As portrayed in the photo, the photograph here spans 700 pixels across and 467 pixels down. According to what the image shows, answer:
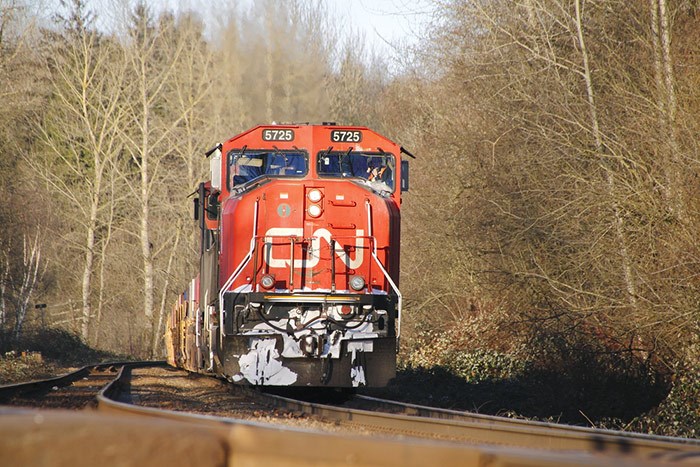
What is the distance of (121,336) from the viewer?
3922 centimetres

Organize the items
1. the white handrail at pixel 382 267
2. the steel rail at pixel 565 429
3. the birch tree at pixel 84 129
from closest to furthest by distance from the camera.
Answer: the steel rail at pixel 565 429 < the white handrail at pixel 382 267 < the birch tree at pixel 84 129

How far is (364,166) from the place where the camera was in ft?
39.4

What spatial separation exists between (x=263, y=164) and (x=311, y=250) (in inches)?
53.6

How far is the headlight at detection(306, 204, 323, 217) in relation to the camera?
11539 mm

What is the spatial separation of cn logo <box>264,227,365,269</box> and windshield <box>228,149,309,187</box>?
83 centimetres

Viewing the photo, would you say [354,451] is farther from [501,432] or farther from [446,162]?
[446,162]

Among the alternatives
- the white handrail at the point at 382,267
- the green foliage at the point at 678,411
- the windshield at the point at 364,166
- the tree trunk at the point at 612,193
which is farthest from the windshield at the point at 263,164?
the green foliage at the point at 678,411

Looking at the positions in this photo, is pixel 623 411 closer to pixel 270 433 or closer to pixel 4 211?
pixel 270 433

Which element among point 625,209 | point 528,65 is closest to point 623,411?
point 625,209

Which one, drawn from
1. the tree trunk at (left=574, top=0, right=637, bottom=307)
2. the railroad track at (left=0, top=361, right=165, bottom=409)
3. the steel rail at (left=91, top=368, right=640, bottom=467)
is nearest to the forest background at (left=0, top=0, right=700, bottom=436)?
the tree trunk at (left=574, top=0, right=637, bottom=307)

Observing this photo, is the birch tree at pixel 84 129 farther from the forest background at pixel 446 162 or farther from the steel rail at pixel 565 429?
the steel rail at pixel 565 429

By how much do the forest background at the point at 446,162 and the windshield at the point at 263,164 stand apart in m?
4.18

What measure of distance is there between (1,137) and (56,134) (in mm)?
6365

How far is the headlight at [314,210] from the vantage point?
11539mm
